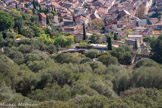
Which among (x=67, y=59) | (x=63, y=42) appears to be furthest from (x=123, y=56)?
(x=63, y=42)

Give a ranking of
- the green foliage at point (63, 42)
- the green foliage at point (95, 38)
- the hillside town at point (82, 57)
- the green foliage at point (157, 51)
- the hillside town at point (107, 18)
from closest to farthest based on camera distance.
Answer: the hillside town at point (82, 57) → the green foliage at point (157, 51) → the green foliage at point (63, 42) → the green foliage at point (95, 38) → the hillside town at point (107, 18)

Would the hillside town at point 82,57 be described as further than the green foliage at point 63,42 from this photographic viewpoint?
No

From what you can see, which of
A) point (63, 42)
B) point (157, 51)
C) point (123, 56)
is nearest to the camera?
point (123, 56)

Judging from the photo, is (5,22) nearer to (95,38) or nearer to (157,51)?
(95,38)

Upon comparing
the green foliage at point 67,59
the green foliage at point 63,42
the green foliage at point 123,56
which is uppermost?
the green foliage at point 63,42

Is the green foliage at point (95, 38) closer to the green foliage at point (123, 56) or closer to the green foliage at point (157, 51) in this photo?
the green foliage at point (123, 56)

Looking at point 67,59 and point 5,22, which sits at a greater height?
point 5,22

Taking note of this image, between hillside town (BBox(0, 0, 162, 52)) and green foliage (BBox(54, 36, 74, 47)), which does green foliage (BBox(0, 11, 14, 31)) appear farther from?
hillside town (BBox(0, 0, 162, 52))

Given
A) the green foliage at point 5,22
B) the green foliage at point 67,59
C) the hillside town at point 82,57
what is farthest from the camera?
the green foliage at point 5,22

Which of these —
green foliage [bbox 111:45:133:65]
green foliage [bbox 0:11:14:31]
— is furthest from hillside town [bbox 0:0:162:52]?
green foliage [bbox 0:11:14:31]

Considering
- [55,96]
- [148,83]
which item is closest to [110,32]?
[148,83]

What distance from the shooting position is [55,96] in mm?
10391

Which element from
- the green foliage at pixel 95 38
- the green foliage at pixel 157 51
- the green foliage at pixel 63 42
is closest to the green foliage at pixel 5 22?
the green foliage at pixel 63 42

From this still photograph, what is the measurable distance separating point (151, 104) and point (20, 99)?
17.0ft
